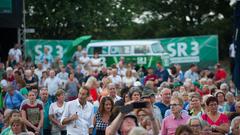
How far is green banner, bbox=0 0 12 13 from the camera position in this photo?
92.1ft

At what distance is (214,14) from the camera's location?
55.3 m

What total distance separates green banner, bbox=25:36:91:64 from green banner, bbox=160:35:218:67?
177 inches

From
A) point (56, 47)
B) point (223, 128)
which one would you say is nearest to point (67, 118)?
point (223, 128)

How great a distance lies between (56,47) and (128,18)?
8960mm

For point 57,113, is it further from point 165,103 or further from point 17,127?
point 17,127

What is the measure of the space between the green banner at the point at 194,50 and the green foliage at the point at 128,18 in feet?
22.6

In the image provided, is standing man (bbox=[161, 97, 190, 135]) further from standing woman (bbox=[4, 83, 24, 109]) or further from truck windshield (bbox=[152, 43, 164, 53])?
truck windshield (bbox=[152, 43, 164, 53])

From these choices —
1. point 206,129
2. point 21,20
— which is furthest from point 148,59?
point 206,129

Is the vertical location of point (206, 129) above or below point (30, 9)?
below

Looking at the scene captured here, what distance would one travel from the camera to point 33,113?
1380cm

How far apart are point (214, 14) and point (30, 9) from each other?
61.3ft

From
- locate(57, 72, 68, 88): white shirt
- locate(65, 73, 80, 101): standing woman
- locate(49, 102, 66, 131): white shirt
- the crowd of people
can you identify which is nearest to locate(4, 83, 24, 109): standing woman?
the crowd of people

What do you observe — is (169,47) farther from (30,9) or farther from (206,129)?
(206,129)

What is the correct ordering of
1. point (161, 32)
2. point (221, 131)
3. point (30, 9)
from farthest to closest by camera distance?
1. point (161, 32)
2. point (30, 9)
3. point (221, 131)
